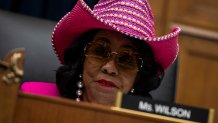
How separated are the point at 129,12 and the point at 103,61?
16cm

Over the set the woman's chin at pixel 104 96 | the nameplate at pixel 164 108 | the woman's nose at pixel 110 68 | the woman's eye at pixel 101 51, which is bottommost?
the woman's chin at pixel 104 96

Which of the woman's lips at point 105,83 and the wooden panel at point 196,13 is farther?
the wooden panel at point 196,13

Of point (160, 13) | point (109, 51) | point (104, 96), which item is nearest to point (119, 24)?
point (109, 51)

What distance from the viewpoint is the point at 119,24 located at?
1.34m

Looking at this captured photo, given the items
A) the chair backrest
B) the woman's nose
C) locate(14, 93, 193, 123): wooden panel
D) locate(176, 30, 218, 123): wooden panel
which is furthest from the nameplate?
locate(176, 30, 218, 123): wooden panel

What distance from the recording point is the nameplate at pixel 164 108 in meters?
0.77

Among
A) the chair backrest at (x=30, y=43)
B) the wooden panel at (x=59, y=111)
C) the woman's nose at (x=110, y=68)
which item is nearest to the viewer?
the wooden panel at (x=59, y=111)

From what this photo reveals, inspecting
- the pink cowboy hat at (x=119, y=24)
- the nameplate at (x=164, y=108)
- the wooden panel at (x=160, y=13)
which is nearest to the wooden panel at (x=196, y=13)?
the wooden panel at (x=160, y=13)

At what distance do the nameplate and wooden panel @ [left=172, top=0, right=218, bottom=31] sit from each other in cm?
163

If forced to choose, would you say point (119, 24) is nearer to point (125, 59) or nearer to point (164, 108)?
point (125, 59)

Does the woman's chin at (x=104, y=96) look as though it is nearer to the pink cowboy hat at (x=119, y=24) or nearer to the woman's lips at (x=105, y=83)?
the woman's lips at (x=105, y=83)

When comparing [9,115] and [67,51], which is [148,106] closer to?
[9,115]

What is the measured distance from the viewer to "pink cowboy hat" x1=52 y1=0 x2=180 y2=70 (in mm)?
1326

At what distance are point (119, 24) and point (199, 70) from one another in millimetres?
1135
